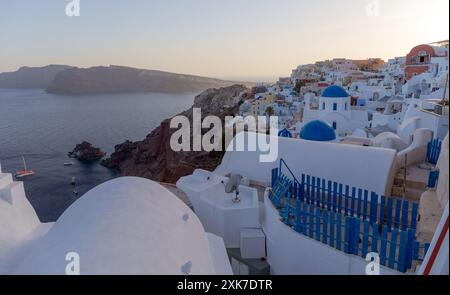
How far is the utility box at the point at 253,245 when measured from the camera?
9.45 m

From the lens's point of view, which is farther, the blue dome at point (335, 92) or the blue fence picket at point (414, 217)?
the blue dome at point (335, 92)

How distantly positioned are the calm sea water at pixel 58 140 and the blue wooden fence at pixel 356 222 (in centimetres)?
3369

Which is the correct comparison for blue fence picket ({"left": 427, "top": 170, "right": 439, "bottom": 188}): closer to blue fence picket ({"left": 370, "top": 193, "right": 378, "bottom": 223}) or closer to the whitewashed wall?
the whitewashed wall

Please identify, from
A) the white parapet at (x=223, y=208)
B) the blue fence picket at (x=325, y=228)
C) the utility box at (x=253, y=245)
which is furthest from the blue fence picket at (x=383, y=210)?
the white parapet at (x=223, y=208)

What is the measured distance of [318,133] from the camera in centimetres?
1508

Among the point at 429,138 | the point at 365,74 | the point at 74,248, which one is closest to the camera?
the point at 74,248

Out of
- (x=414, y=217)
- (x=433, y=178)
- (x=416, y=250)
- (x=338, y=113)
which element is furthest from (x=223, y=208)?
(x=338, y=113)

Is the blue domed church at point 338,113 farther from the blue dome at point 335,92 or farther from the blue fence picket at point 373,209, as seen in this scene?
the blue fence picket at point 373,209

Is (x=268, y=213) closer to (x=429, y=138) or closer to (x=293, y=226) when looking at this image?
(x=293, y=226)

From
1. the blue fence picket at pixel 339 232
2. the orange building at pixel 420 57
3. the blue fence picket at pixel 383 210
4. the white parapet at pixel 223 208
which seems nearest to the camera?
the blue fence picket at pixel 339 232
